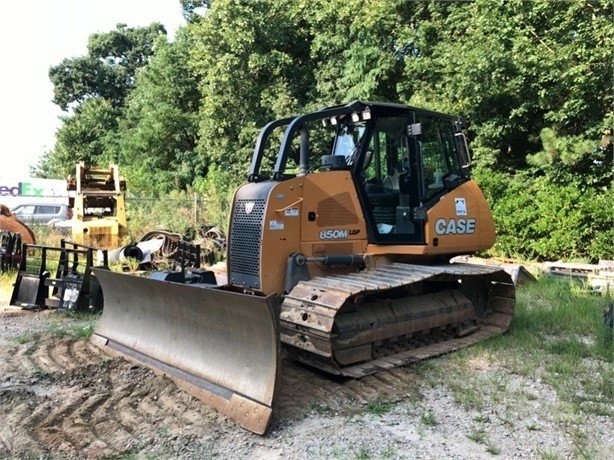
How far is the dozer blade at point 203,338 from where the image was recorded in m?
3.98

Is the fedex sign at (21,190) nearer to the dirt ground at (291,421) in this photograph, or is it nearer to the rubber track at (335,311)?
the dirt ground at (291,421)

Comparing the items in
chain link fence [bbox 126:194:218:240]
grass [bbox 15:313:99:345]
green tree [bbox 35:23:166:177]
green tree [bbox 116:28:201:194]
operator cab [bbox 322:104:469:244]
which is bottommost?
grass [bbox 15:313:99:345]

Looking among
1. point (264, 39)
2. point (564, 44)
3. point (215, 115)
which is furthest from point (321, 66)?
point (564, 44)

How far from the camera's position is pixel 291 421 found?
3963 mm

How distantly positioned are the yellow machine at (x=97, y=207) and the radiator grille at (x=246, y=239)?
716cm

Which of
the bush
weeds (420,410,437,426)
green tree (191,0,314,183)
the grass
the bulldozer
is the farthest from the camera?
green tree (191,0,314,183)

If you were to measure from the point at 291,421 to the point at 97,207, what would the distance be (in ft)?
33.1

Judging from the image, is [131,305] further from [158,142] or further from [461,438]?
[158,142]

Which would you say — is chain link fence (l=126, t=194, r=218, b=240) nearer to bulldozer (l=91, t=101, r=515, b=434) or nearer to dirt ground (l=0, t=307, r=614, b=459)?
bulldozer (l=91, t=101, r=515, b=434)

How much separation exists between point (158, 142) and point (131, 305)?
22072 mm

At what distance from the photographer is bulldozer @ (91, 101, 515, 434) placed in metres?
4.42

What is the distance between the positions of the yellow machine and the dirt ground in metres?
7.30

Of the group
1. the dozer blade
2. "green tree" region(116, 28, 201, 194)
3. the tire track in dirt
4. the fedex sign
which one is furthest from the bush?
the fedex sign

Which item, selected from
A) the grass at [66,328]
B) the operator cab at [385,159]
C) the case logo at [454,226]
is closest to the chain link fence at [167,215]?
the grass at [66,328]
